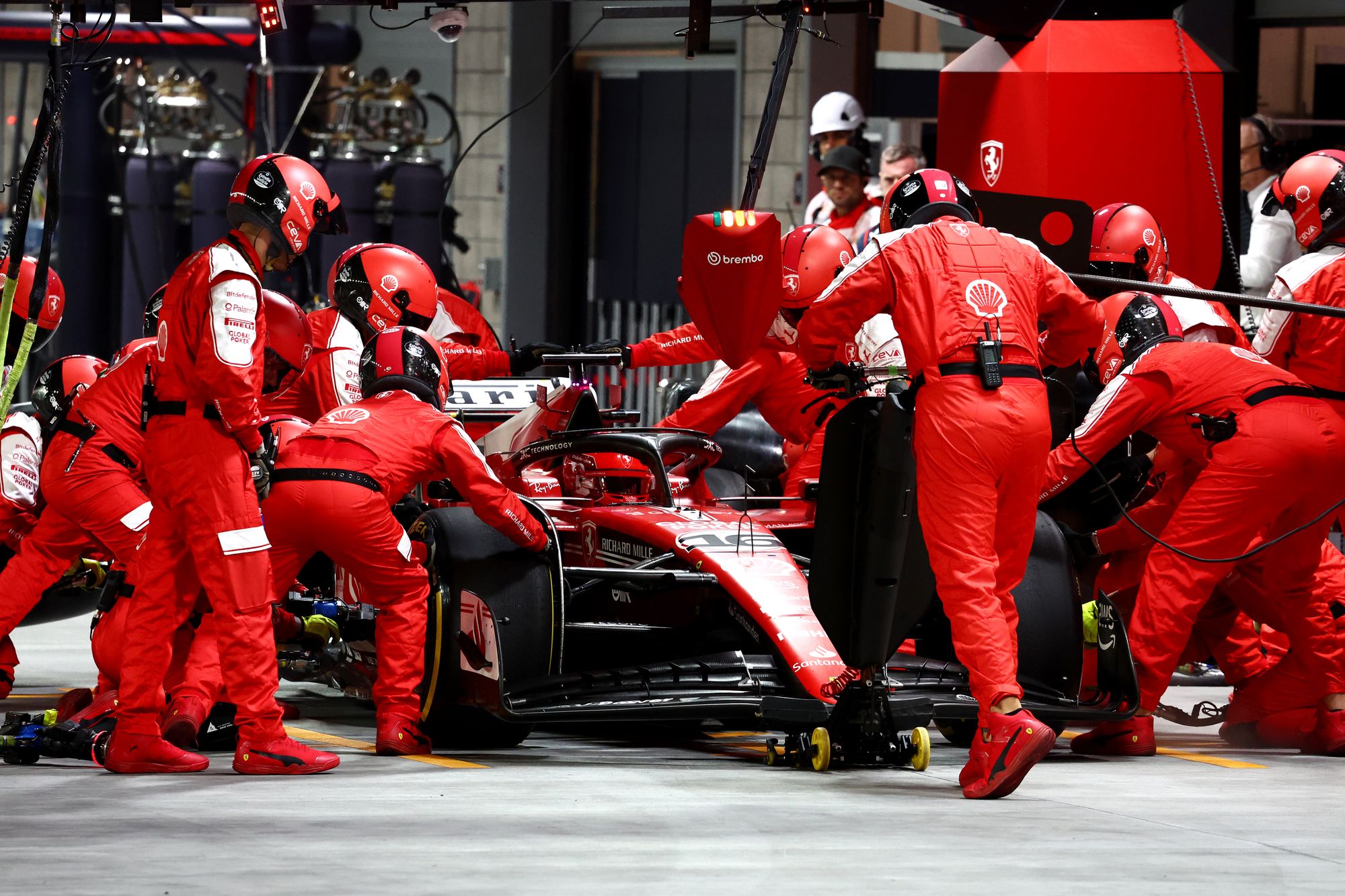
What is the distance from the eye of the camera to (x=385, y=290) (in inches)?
318

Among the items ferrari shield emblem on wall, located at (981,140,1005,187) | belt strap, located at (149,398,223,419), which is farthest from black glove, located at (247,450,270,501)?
ferrari shield emblem on wall, located at (981,140,1005,187)

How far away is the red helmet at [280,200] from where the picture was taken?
20.8ft

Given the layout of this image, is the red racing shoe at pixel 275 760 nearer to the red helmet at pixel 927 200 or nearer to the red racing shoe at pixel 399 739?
the red racing shoe at pixel 399 739

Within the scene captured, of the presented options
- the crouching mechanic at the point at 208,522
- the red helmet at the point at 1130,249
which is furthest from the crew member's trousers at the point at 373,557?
the red helmet at the point at 1130,249

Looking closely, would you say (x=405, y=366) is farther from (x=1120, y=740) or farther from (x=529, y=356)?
(x=1120, y=740)

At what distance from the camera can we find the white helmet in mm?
11758

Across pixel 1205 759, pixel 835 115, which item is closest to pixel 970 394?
→ pixel 1205 759

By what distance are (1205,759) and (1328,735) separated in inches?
19.4

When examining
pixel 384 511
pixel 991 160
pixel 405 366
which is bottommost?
pixel 384 511

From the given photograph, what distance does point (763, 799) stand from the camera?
542 cm

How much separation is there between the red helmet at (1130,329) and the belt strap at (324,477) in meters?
2.73

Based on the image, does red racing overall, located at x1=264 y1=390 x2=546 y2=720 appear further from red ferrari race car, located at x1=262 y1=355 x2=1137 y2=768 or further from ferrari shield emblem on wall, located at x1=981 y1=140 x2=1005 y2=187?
ferrari shield emblem on wall, located at x1=981 y1=140 x2=1005 y2=187

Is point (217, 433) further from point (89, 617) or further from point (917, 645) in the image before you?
point (89, 617)

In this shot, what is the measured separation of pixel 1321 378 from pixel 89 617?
7.44 meters
